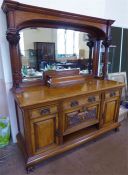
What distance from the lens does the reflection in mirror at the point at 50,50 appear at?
183cm

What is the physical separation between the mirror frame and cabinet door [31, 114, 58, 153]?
0.56 meters

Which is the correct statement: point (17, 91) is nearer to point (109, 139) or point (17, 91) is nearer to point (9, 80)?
point (9, 80)

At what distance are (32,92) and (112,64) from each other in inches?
77.0

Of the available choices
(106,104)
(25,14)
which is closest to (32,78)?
(25,14)

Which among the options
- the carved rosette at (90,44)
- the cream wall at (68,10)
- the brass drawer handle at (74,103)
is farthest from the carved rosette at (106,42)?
the brass drawer handle at (74,103)

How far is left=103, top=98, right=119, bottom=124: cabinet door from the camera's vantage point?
206 centimetres

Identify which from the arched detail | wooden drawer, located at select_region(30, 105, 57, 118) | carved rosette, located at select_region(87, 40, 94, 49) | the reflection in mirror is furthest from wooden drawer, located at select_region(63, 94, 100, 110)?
the arched detail

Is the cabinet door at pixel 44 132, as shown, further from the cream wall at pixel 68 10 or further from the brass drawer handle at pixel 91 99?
the cream wall at pixel 68 10

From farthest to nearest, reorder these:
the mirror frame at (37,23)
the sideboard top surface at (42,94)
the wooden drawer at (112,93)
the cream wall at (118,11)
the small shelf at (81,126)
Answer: the cream wall at (118,11)
the wooden drawer at (112,93)
the small shelf at (81,126)
the mirror frame at (37,23)
the sideboard top surface at (42,94)

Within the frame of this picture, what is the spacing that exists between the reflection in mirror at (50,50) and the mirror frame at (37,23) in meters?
0.09

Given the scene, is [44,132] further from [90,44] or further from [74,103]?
[90,44]

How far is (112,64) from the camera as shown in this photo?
2902mm

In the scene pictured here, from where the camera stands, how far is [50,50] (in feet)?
6.61

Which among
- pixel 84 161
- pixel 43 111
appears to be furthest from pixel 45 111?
pixel 84 161
